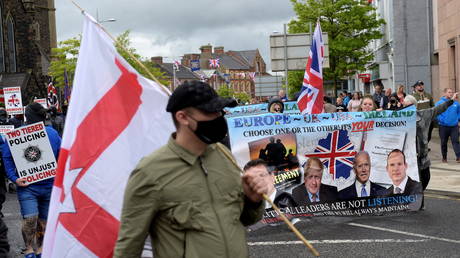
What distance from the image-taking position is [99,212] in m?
4.06

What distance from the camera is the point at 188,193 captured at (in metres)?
3.19

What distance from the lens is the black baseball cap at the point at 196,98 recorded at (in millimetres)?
3248

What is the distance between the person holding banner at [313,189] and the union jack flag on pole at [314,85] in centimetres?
465

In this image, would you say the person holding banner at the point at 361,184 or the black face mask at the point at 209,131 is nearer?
the black face mask at the point at 209,131

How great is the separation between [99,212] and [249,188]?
1.08 m

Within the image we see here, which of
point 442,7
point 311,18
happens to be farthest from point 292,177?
point 311,18

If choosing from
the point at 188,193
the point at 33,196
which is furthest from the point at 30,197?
the point at 188,193

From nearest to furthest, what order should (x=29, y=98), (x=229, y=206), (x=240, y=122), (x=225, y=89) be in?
(x=229, y=206) → (x=240, y=122) → (x=29, y=98) → (x=225, y=89)

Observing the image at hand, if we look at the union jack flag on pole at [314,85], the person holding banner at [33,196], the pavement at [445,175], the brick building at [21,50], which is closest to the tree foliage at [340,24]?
the brick building at [21,50]

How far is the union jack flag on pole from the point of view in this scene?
14.1 m

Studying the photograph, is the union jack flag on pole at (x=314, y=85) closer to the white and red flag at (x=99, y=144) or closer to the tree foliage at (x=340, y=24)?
the white and red flag at (x=99, y=144)

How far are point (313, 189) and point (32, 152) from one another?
364 centimetres

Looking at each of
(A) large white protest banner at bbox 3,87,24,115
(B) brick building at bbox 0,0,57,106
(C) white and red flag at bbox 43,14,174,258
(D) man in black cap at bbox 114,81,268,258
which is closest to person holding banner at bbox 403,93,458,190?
(C) white and red flag at bbox 43,14,174,258

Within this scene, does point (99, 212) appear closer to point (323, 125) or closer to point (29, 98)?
point (323, 125)
